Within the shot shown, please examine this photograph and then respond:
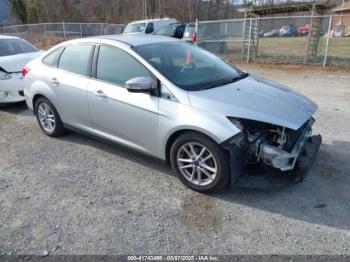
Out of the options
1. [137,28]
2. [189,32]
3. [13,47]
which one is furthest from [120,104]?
[137,28]

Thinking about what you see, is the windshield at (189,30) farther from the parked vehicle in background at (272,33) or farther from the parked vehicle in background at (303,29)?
the parked vehicle in background at (303,29)

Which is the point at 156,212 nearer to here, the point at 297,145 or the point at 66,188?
the point at 66,188

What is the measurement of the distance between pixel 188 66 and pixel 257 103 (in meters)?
1.09

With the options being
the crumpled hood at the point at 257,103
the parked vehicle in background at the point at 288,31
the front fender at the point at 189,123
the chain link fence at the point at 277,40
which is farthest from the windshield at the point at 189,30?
the front fender at the point at 189,123

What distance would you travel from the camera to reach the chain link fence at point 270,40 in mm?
13102

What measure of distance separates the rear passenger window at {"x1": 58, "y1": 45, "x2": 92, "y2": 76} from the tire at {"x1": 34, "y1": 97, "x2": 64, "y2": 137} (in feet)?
2.32

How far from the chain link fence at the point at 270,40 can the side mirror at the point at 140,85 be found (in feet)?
35.4

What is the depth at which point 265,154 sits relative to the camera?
314 centimetres

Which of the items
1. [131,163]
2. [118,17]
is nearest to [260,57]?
[131,163]

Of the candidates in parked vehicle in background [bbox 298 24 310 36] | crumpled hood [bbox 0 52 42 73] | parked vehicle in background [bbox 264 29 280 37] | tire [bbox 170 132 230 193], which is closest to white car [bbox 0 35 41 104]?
crumpled hood [bbox 0 52 42 73]

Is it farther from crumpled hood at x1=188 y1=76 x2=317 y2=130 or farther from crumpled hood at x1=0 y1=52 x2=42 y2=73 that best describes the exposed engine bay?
crumpled hood at x1=0 y1=52 x2=42 y2=73

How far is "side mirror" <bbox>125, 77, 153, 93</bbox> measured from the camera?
3389mm

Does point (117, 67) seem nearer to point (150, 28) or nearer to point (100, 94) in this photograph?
point (100, 94)

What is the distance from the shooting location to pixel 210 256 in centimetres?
258
